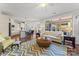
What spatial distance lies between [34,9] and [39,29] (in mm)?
498

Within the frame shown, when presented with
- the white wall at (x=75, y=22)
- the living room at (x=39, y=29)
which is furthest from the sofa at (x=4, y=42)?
the white wall at (x=75, y=22)

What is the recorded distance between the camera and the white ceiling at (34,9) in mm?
2941

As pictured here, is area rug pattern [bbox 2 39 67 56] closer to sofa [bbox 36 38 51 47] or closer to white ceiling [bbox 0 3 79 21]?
sofa [bbox 36 38 51 47]

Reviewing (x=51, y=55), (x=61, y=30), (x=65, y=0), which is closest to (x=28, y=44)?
(x=51, y=55)

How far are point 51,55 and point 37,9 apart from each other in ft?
3.76

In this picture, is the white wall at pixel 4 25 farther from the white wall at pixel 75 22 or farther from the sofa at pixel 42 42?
the white wall at pixel 75 22

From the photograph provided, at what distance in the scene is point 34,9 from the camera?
2973mm

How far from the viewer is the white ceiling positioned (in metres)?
2.94

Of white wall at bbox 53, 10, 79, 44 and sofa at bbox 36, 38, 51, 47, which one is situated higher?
white wall at bbox 53, 10, 79, 44

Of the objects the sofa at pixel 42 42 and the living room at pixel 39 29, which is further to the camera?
the sofa at pixel 42 42

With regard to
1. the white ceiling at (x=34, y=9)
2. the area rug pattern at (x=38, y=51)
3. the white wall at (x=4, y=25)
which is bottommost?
the area rug pattern at (x=38, y=51)

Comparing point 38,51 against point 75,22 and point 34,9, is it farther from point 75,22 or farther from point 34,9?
point 75,22

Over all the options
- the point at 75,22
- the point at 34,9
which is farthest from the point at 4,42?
the point at 75,22

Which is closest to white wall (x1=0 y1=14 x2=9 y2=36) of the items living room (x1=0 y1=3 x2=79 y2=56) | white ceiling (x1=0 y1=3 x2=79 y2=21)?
living room (x1=0 y1=3 x2=79 y2=56)
